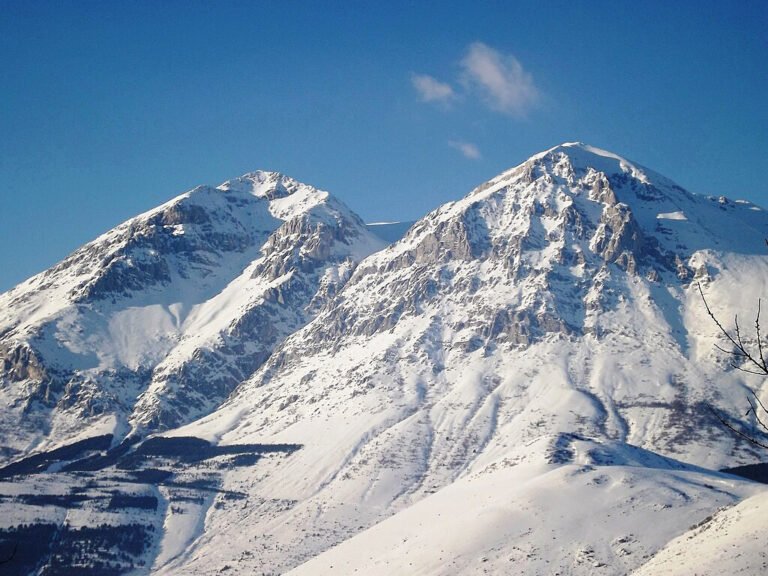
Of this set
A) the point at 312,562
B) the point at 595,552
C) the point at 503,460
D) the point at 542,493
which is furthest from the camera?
the point at 503,460

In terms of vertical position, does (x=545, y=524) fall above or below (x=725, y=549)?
above

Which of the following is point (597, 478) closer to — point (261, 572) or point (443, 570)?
point (443, 570)

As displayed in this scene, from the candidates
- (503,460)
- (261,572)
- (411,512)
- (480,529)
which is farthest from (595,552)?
(261,572)

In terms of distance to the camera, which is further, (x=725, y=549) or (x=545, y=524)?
(x=545, y=524)

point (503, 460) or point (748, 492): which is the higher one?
point (503, 460)

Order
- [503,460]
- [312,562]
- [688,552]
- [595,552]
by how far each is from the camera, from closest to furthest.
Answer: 1. [688,552]
2. [595,552]
3. [312,562]
4. [503,460]

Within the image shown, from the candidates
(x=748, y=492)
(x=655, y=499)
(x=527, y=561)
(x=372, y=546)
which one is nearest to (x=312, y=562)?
(x=372, y=546)

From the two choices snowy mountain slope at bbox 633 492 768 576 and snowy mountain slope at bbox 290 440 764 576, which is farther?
snowy mountain slope at bbox 290 440 764 576

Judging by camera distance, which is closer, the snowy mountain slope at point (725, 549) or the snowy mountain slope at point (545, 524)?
the snowy mountain slope at point (725, 549)

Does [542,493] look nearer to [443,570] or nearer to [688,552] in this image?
[443,570]

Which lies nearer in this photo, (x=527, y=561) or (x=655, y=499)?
(x=527, y=561)
